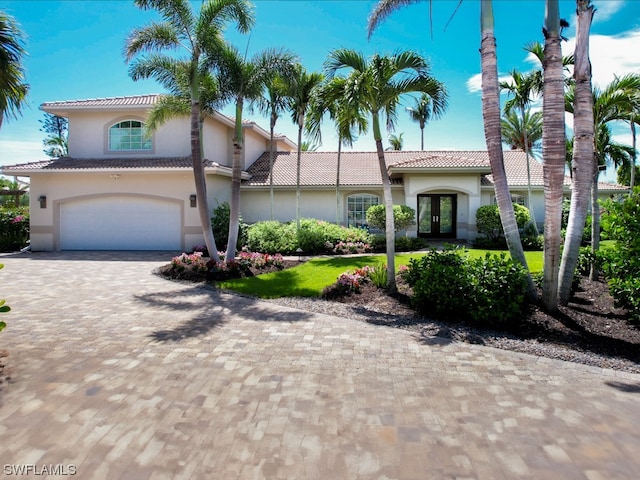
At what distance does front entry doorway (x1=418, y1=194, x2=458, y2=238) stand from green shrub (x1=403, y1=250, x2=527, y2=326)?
14604 mm

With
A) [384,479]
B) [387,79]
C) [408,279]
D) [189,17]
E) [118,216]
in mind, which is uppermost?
[189,17]

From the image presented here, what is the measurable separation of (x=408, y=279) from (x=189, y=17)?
379 inches

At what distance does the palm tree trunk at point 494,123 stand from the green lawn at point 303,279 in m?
0.92

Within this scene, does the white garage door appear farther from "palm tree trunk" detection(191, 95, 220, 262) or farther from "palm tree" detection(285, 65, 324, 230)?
"palm tree trunk" detection(191, 95, 220, 262)

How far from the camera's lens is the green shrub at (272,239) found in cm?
1727

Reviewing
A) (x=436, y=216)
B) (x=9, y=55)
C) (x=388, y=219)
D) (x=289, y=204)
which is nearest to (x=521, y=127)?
(x=436, y=216)

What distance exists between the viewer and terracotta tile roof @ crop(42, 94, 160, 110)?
18641 mm

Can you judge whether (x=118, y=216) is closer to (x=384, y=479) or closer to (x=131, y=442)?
(x=131, y=442)

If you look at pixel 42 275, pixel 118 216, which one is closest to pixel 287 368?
pixel 42 275

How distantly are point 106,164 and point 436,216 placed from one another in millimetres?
16402

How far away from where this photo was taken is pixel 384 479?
3.22 m

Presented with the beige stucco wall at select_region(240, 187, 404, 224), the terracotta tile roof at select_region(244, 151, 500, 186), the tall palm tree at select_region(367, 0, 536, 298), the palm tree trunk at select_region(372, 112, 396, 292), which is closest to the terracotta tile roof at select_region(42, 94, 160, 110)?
the terracotta tile roof at select_region(244, 151, 500, 186)

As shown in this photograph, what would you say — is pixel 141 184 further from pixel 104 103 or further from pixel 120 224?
pixel 104 103

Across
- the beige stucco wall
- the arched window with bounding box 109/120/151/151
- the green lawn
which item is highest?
the arched window with bounding box 109/120/151/151
